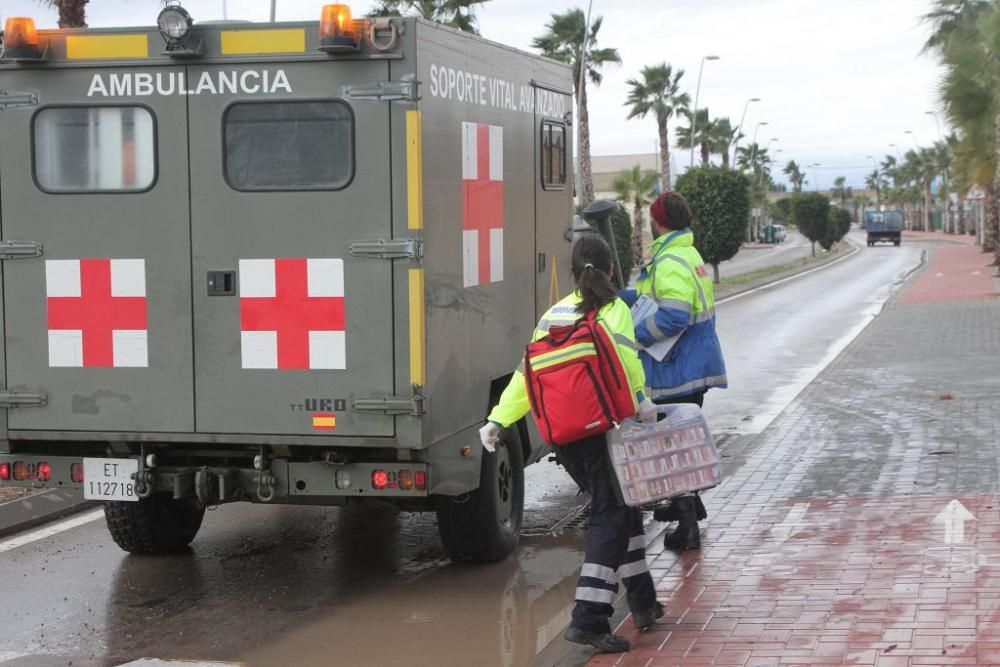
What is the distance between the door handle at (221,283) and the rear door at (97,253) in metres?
0.12

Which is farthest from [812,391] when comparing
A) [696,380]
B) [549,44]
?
[549,44]

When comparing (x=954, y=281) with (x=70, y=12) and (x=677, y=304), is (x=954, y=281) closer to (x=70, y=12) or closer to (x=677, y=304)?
(x=70, y=12)

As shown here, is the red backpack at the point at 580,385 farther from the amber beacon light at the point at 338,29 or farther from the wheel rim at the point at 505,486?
the wheel rim at the point at 505,486

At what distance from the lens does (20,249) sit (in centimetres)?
696

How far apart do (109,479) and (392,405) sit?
5.07 ft

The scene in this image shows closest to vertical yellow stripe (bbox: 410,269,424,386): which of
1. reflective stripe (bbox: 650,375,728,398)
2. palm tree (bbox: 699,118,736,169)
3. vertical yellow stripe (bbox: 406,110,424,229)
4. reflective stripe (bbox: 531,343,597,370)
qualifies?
vertical yellow stripe (bbox: 406,110,424,229)

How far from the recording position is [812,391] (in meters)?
14.9

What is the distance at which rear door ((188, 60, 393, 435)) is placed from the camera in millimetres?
6656

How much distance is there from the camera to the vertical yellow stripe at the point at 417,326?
21.7 ft

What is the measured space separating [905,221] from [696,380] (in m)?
165

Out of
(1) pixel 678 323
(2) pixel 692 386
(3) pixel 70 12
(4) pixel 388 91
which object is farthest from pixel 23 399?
(3) pixel 70 12

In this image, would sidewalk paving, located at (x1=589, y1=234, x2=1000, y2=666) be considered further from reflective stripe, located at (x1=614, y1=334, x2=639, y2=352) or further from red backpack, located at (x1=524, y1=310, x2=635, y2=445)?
reflective stripe, located at (x1=614, y1=334, x2=639, y2=352)

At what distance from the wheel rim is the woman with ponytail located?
1813 millimetres

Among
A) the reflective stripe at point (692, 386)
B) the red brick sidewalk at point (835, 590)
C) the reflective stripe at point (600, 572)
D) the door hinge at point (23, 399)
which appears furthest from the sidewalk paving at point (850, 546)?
the door hinge at point (23, 399)
